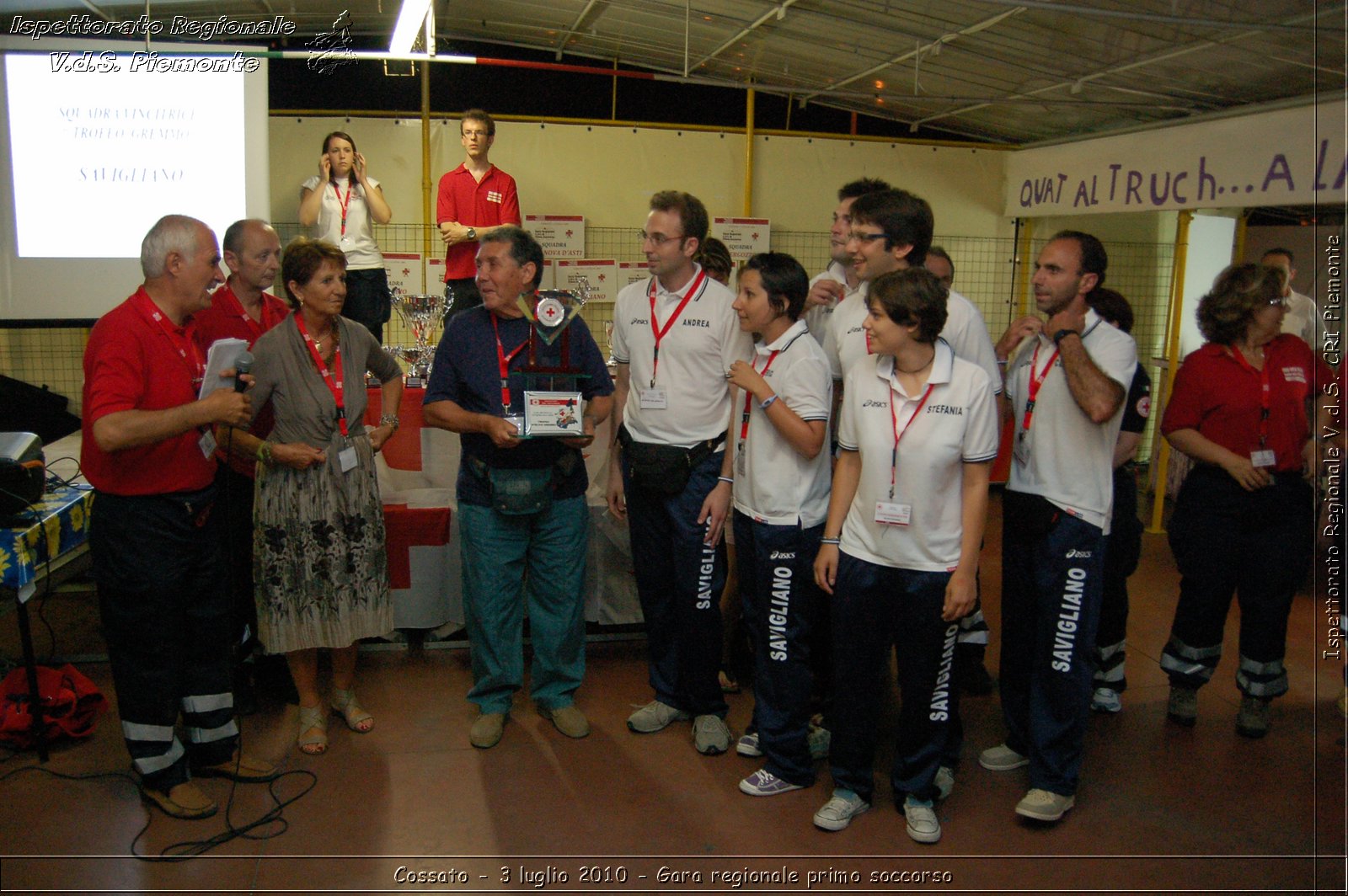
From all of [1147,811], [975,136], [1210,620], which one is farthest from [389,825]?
[975,136]

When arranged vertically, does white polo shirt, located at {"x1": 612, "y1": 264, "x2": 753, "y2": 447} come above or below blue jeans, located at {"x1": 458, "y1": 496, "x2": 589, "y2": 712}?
above

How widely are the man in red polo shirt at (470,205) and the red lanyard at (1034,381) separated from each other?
3.36 meters

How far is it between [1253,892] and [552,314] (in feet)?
8.29

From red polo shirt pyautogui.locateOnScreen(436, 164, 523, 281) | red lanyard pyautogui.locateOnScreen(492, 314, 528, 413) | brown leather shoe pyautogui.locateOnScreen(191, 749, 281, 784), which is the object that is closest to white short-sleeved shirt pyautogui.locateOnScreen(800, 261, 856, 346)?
red lanyard pyautogui.locateOnScreen(492, 314, 528, 413)

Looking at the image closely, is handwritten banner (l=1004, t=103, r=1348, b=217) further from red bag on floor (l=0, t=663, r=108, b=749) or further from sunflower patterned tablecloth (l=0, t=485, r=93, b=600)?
red bag on floor (l=0, t=663, r=108, b=749)

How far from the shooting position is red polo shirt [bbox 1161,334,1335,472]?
3195 mm

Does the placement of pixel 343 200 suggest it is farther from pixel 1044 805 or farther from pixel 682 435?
pixel 1044 805

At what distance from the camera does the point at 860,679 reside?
2.60 meters

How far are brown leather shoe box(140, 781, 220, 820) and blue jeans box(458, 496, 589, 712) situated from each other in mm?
850

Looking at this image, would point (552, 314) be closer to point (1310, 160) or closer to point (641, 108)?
point (1310, 160)

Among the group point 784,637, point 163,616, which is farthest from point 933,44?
point 163,616

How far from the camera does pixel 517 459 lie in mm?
3068

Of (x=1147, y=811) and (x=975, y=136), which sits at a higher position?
(x=975, y=136)

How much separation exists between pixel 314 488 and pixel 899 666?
1.85 m
